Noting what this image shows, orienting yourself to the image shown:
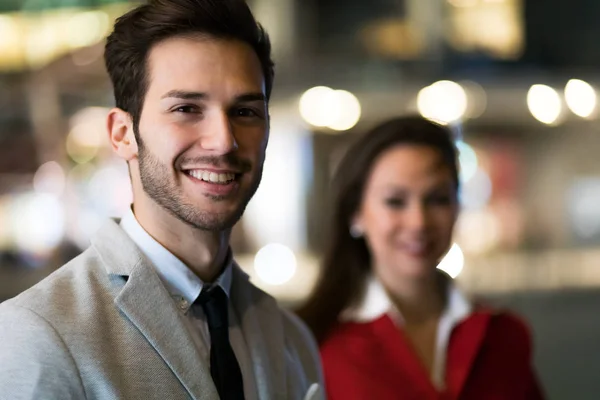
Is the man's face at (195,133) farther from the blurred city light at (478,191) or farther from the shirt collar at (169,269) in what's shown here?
the blurred city light at (478,191)

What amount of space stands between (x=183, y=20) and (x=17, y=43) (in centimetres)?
547

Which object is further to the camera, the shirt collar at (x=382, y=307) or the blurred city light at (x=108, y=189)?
the blurred city light at (x=108, y=189)

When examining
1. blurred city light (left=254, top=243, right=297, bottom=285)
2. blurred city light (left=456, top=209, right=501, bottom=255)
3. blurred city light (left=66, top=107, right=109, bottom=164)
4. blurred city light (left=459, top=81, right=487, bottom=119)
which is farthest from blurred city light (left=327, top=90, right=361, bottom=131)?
blurred city light (left=66, top=107, right=109, bottom=164)

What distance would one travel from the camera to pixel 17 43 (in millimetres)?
6359

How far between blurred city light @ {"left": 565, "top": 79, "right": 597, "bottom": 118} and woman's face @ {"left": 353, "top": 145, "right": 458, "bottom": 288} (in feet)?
13.9

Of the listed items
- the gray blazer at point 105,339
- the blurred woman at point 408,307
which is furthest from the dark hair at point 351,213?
the gray blazer at point 105,339

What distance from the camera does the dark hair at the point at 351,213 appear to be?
2.15 m

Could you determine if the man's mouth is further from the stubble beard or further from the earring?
the earring

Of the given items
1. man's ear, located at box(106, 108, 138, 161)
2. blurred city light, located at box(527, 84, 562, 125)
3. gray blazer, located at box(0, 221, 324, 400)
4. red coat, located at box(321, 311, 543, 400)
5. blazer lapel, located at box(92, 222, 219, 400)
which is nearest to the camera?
gray blazer, located at box(0, 221, 324, 400)

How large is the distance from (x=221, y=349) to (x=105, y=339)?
8.6 inches

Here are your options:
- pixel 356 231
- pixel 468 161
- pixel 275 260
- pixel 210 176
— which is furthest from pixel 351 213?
pixel 468 161

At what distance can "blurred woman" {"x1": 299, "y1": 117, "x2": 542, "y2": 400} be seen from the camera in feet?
6.62

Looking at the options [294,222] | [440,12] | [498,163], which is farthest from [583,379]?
[440,12]

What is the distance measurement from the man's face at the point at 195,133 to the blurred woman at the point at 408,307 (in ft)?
2.74
